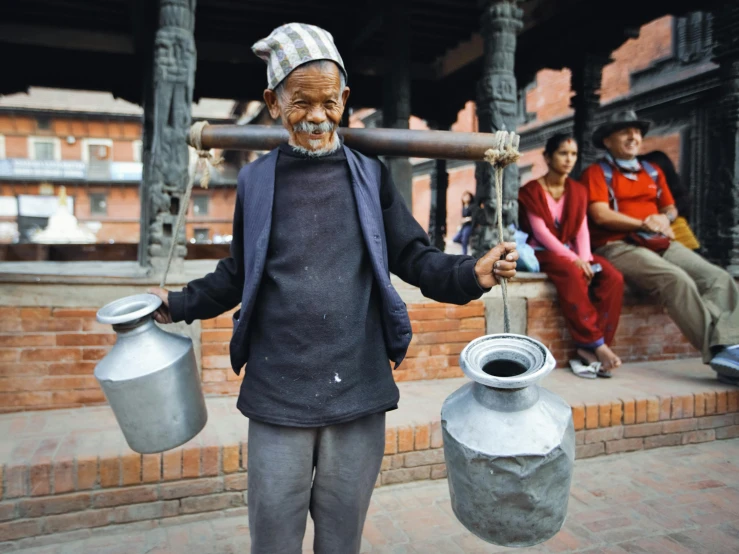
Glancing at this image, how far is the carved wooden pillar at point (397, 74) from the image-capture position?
6.06m

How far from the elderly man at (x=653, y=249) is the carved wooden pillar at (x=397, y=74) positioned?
85.7 inches

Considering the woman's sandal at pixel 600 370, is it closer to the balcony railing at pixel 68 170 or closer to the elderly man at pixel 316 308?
the elderly man at pixel 316 308

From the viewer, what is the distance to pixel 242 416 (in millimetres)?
3236

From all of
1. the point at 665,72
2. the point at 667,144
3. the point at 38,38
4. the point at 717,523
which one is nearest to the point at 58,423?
the point at 717,523

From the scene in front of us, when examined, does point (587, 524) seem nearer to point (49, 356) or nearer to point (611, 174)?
point (611, 174)

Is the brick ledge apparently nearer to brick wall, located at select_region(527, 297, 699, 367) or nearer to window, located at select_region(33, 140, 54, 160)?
brick wall, located at select_region(527, 297, 699, 367)

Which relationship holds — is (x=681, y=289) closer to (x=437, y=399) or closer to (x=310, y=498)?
(x=437, y=399)

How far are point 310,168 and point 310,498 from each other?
3.25ft

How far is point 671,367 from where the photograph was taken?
4512 mm

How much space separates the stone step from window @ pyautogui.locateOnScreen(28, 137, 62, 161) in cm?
3940

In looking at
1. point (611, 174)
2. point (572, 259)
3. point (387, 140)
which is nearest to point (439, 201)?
point (611, 174)

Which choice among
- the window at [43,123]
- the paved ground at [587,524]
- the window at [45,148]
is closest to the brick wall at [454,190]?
the paved ground at [587,524]

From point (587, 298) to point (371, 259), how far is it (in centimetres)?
291

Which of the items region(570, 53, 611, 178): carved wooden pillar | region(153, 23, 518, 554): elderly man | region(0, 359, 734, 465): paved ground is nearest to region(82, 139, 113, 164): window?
region(570, 53, 611, 178): carved wooden pillar
